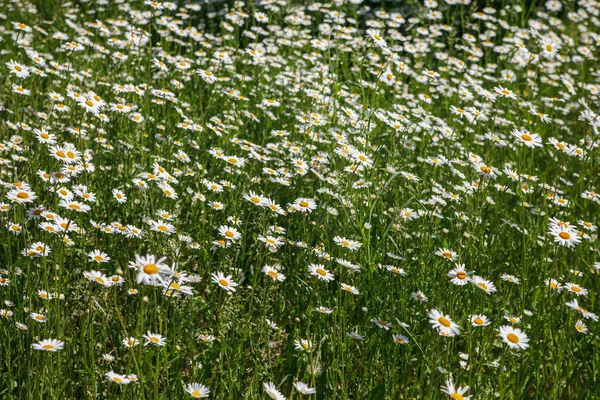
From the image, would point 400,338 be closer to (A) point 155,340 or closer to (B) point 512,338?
(B) point 512,338

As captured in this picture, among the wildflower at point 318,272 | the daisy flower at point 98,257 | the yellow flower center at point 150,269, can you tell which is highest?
the yellow flower center at point 150,269

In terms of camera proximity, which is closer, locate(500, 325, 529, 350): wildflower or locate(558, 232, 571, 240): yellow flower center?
locate(500, 325, 529, 350): wildflower

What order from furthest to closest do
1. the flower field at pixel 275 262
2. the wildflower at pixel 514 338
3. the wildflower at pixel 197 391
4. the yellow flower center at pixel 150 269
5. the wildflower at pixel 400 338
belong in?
the wildflower at pixel 400 338 → the flower field at pixel 275 262 → the wildflower at pixel 514 338 → the wildflower at pixel 197 391 → the yellow flower center at pixel 150 269

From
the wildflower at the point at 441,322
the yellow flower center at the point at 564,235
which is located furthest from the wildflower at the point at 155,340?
the yellow flower center at the point at 564,235

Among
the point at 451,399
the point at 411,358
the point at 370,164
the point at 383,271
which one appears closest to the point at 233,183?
the point at 370,164

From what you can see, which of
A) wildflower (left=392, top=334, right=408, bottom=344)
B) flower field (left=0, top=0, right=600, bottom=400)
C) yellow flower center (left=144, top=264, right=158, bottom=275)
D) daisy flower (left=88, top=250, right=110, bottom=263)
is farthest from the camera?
daisy flower (left=88, top=250, right=110, bottom=263)

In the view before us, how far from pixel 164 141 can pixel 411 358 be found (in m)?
1.83

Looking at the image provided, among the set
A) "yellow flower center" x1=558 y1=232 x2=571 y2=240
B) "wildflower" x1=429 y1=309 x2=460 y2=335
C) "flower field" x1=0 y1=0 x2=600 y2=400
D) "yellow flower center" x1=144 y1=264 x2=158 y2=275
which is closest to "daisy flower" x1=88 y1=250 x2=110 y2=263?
"flower field" x1=0 y1=0 x2=600 y2=400

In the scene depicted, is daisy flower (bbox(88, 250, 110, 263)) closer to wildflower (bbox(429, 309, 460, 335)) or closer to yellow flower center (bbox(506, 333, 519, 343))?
wildflower (bbox(429, 309, 460, 335))

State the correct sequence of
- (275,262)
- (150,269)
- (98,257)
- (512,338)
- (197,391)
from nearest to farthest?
(150,269), (197,391), (512,338), (98,257), (275,262)

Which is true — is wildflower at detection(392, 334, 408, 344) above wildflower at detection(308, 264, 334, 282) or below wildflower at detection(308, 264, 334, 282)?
below

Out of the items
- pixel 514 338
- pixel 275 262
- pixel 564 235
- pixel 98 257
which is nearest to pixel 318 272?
pixel 275 262

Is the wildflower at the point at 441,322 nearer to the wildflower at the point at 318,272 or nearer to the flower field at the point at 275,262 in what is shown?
the flower field at the point at 275,262

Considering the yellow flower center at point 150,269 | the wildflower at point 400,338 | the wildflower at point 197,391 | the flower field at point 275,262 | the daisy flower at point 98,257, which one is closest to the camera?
the yellow flower center at point 150,269
